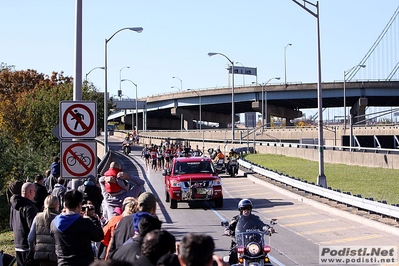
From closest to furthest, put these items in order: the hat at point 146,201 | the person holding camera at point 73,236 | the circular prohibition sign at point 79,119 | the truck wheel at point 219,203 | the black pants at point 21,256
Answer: the person holding camera at point 73,236
the hat at point 146,201
the black pants at point 21,256
the circular prohibition sign at point 79,119
the truck wheel at point 219,203

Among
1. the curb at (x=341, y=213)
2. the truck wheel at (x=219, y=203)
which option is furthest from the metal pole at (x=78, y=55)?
the truck wheel at (x=219, y=203)

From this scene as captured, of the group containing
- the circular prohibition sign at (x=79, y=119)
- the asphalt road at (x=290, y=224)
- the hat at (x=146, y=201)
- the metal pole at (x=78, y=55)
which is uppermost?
the metal pole at (x=78, y=55)

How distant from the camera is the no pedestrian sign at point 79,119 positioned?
11.2 meters

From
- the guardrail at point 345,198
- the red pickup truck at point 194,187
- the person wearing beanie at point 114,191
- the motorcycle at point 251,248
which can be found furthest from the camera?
the red pickup truck at point 194,187

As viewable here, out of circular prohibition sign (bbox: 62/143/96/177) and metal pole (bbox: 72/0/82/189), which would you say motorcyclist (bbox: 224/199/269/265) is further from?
metal pole (bbox: 72/0/82/189)

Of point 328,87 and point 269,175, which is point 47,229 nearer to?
point 269,175

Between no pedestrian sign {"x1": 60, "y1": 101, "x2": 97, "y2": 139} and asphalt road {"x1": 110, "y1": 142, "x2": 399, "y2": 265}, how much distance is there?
4771 millimetres

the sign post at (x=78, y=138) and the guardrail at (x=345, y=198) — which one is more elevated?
the sign post at (x=78, y=138)

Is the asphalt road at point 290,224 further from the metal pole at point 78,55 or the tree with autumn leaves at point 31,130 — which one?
the tree with autumn leaves at point 31,130

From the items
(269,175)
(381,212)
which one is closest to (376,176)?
(269,175)

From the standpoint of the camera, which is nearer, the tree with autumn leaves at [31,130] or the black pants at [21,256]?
the black pants at [21,256]

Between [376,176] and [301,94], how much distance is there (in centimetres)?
6665

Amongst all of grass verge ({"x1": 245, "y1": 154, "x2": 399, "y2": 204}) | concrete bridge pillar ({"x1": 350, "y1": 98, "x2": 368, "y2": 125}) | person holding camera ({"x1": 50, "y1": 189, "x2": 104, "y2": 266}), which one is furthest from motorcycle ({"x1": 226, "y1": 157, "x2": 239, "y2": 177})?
concrete bridge pillar ({"x1": 350, "y1": 98, "x2": 368, "y2": 125})

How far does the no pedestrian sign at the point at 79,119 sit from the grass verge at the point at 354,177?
14.1 metres
